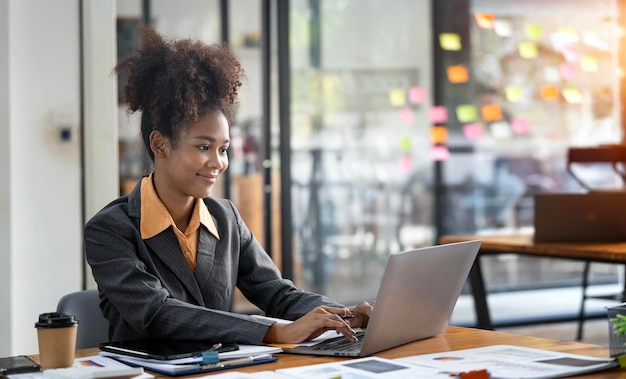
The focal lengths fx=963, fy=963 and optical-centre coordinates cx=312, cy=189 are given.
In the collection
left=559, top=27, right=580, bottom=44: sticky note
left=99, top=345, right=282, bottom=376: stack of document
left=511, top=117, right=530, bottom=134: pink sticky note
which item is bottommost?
left=99, top=345, right=282, bottom=376: stack of document

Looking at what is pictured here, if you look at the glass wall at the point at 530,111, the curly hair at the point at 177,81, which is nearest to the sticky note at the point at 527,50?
the glass wall at the point at 530,111

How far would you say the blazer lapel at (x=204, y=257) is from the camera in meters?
2.25

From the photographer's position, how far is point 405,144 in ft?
20.7

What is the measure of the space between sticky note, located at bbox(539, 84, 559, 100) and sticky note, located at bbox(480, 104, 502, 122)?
37 centimetres

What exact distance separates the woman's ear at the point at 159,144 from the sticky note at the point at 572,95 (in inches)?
200

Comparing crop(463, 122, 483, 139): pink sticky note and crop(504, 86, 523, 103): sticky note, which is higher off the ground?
crop(504, 86, 523, 103): sticky note

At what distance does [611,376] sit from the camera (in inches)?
65.1

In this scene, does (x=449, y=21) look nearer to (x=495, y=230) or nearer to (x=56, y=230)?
(x=495, y=230)

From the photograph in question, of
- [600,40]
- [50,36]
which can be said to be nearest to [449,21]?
[600,40]

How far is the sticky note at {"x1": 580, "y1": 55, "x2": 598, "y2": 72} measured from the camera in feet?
22.6

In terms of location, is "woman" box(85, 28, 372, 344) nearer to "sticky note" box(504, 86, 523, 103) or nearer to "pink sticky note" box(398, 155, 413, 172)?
"pink sticky note" box(398, 155, 413, 172)

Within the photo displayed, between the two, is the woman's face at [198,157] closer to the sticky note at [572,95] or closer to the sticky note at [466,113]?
the sticky note at [466,113]

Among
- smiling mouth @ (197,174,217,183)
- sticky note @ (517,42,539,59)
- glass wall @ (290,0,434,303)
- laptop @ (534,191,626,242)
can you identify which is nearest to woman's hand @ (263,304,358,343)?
smiling mouth @ (197,174,217,183)

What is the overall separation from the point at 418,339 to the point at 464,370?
0.35 meters
